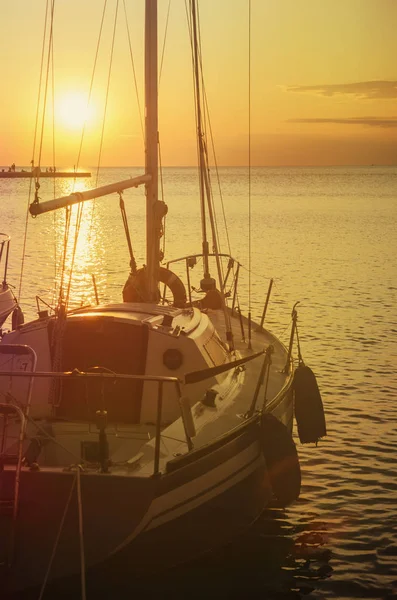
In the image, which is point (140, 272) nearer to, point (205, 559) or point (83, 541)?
point (205, 559)

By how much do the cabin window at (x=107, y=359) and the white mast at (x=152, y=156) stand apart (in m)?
4.29

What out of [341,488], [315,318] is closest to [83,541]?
Result: [341,488]

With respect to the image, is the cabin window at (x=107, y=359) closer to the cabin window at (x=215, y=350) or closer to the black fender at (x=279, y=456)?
the cabin window at (x=215, y=350)

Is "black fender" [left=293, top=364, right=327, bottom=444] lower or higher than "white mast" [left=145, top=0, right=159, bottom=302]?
lower

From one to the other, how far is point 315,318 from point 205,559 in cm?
1964

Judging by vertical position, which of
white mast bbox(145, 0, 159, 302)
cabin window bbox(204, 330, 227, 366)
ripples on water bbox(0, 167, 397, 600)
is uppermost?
white mast bbox(145, 0, 159, 302)

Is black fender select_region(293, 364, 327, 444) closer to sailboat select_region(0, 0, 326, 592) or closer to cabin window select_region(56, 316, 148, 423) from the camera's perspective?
sailboat select_region(0, 0, 326, 592)

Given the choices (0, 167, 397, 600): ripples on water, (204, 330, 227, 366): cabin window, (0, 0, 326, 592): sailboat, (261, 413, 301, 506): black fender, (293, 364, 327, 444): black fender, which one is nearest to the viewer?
(0, 0, 326, 592): sailboat

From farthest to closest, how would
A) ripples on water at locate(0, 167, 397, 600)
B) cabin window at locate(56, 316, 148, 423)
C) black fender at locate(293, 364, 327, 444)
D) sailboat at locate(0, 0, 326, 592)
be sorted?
black fender at locate(293, 364, 327, 444), cabin window at locate(56, 316, 148, 423), ripples on water at locate(0, 167, 397, 600), sailboat at locate(0, 0, 326, 592)

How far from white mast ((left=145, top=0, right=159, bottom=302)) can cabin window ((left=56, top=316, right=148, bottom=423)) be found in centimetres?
429

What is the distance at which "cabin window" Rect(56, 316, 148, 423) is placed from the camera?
45.7 feet

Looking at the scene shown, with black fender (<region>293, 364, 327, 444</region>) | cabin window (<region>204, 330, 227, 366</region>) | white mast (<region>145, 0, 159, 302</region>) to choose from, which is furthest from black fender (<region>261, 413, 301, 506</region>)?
white mast (<region>145, 0, 159, 302</region>)

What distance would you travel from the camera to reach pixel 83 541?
10.5 meters

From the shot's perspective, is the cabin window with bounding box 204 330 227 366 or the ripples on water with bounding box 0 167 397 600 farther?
the cabin window with bounding box 204 330 227 366
